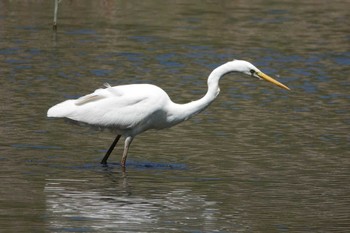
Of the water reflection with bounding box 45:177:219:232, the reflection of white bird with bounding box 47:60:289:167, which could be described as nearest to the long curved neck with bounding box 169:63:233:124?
the reflection of white bird with bounding box 47:60:289:167

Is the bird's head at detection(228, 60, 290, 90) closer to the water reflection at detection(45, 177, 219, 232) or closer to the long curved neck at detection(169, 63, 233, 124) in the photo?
the long curved neck at detection(169, 63, 233, 124)

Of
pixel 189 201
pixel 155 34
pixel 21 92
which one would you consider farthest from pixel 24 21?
pixel 189 201

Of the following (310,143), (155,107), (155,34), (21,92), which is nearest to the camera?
(155,107)

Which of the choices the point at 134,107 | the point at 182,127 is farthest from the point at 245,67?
the point at 182,127

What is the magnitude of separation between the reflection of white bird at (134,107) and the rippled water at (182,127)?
53cm

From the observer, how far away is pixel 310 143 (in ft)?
52.7

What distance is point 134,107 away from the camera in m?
14.1

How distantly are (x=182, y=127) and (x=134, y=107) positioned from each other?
3203mm

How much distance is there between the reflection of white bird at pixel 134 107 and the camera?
1410 centimetres

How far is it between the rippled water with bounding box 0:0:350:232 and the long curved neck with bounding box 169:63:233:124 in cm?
61

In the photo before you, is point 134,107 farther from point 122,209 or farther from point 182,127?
point 182,127

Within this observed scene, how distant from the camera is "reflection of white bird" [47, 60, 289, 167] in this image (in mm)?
14102

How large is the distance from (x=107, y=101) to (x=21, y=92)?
17.3 ft

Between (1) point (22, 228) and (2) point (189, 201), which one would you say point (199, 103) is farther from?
(1) point (22, 228)
